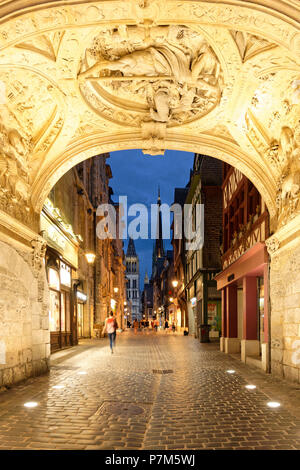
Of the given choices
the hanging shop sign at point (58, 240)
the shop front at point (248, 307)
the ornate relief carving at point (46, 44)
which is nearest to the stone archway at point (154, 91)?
the ornate relief carving at point (46, 44)

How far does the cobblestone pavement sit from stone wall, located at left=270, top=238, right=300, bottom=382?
0.43m

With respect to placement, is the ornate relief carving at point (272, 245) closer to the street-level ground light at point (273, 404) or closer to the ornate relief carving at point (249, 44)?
the street-level ground light at point (273, 404)

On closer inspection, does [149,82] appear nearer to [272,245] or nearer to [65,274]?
[272,245]

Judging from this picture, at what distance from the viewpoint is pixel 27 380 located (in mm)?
9602

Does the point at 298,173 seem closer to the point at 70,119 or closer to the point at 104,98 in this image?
the point at 104,98

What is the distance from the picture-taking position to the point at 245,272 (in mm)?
14008

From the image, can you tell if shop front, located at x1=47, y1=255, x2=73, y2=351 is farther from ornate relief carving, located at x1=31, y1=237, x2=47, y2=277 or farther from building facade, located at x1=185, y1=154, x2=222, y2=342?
building facade, located at x1=185, y1=154, x2=222, y2=342

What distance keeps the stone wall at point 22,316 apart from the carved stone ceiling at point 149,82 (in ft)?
5.86

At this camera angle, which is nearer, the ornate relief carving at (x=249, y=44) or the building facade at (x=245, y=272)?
the ornate relief carving at (x=249, y=44)

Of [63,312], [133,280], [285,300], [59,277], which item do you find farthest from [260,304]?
[133,280]

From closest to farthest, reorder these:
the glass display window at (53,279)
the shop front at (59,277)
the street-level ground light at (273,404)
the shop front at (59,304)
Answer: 1. the street-level ground light at (273,404)
2. the shop front at (59,277)
3. the glass display window at (53,279)
4. the shop front at (59,304)

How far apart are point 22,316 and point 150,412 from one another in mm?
4475

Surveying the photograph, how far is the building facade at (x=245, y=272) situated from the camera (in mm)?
11844
